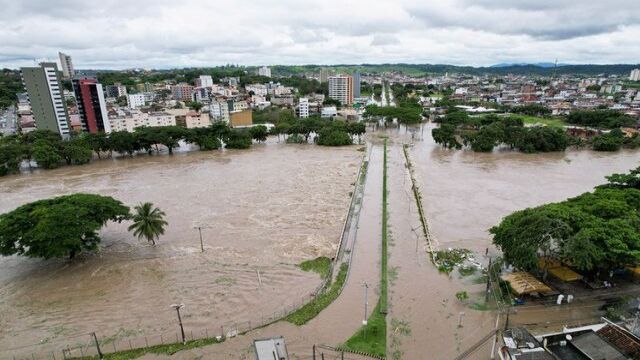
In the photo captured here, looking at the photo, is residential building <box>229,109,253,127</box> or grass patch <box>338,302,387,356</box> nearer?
grass patch <box>338,302,387,356</box>

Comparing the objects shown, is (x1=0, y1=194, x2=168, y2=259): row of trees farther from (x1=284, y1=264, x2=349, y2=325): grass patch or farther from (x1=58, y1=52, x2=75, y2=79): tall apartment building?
(x1=58, y1=52, x2=75, y2=79): tall apartment building

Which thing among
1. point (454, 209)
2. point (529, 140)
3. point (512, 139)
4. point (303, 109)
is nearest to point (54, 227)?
point (454, 209)

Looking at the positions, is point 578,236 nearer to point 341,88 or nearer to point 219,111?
point 219,111

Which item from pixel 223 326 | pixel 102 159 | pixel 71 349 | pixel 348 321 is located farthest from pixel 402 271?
pixel 102 159

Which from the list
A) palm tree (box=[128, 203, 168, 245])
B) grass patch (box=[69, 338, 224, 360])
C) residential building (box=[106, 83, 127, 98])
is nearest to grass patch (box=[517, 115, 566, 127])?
palm tree (box=[128, 203, 168, 245])

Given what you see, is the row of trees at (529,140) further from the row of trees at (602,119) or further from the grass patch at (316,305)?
the grass patch at (316,305)

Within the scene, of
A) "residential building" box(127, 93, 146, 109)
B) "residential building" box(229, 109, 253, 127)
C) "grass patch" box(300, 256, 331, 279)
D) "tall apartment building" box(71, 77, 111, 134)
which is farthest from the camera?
"residential building" box(127, 93, 146, 109)

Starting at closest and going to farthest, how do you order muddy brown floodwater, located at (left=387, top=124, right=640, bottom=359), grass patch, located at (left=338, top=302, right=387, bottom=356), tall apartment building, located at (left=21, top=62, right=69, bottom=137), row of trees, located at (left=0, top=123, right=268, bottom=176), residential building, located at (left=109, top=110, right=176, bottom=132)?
grass patch, located at (left=338, top=302, right=387, bottom=356)
muddy brown floodwater, located at (left=387, top=124, right=640, bottom=359)
row of trees, located at (left=0, top=123, right=268, bottom=176)
tall apartment building, located at (left=21, top=62, right=69, bottom=137)
residential building, located at (left=109, top=110, right=176, bottom=132)
